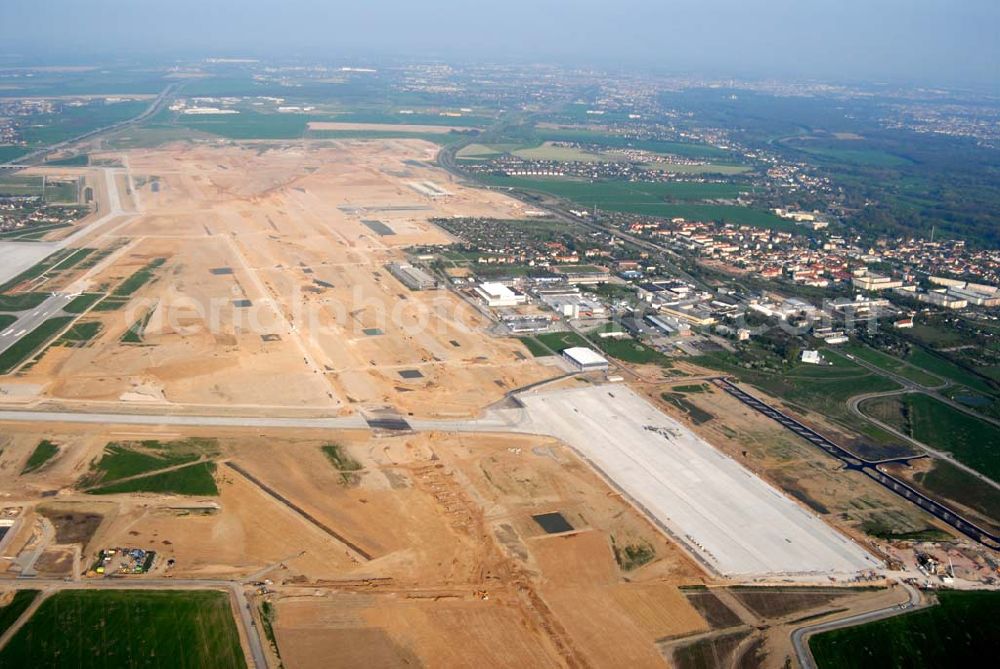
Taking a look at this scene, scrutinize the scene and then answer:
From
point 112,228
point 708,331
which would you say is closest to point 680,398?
point 708,331

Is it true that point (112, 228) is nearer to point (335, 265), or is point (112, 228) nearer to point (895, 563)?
point (335, 265)

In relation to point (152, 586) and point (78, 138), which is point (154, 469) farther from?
point (78, 138)

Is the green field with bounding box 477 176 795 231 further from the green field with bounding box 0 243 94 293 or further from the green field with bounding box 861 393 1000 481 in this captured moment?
the green field with bounding box 0 243 94 293

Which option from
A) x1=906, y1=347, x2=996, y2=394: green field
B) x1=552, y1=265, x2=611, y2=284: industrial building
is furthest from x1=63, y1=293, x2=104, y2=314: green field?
x1=906, y1=347, x2=996, y2=394: green field

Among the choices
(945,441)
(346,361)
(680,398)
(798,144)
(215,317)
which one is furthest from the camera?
(798,144)

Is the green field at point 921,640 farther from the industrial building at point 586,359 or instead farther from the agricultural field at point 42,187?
the agricultural field at point 42,187

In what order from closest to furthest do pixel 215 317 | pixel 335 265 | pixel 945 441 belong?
pixel 945 441, pixel 215 317, pixel 335 265
